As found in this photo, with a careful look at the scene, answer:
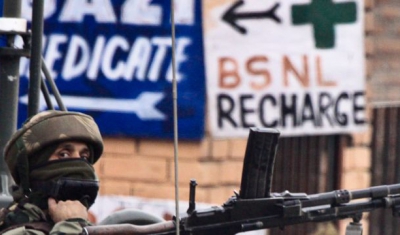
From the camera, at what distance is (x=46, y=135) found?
3.94m

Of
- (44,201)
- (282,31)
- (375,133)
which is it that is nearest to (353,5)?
(282,31)

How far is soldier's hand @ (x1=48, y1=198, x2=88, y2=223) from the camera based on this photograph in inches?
152

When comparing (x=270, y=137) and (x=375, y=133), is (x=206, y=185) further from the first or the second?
(x=270, y=137)

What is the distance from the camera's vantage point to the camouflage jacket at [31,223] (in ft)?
12.4

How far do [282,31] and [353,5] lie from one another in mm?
539

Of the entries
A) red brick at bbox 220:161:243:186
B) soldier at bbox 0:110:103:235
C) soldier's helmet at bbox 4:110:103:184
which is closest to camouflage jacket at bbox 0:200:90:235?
soldier at bbox 0:110:103:235

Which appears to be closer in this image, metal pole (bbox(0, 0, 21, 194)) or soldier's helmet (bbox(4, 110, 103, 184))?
soldier's helmet (bbox(4, 110, 103, 184))

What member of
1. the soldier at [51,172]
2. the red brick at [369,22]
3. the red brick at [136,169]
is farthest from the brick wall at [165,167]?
the soldier at [51,172]

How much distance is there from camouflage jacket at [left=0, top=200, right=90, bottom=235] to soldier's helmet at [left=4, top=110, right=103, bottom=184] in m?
0.11

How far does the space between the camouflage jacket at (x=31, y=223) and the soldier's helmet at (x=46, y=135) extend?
110 millimetres

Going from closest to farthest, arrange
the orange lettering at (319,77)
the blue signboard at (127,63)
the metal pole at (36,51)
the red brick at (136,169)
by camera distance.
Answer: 1. the metal pole at (36,51)
2. the blue signboard at (127,63)
3. the red brick at (136,169)
4. the orange lettering at (319,77)

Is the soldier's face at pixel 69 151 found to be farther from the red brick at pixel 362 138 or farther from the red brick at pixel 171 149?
the red brick at pixel 362 138

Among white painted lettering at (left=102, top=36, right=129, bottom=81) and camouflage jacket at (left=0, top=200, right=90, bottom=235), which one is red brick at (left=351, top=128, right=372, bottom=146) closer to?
white painted lettering at (left=102, top=36, right=129, bottom=81)

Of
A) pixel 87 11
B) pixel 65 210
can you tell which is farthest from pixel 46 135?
pixel 87 11
